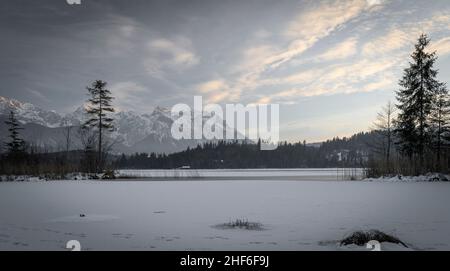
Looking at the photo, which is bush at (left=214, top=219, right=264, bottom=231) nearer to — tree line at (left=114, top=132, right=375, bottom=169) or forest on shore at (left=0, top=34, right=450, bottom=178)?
forest on shore at (left=0, top=34, right=450, bottom=178)

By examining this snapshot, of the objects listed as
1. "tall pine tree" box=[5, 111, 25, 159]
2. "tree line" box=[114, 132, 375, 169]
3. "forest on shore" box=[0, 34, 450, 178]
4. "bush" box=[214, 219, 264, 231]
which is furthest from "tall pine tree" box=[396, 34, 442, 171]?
"tree line" box=[114, 132, 375, 169]

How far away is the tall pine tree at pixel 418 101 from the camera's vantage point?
→ 114ft

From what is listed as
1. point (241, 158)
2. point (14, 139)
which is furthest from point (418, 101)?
point (241, 158)

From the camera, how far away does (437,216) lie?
387 inches

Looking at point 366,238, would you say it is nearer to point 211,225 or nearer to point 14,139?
point 211,225

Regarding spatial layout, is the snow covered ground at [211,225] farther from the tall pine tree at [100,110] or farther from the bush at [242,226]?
the tall pine tree at [100,110]

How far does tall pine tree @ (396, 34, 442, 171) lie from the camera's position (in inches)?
1367

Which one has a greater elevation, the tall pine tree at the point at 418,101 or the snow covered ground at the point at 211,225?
the tall pine tree at the point at 418,101

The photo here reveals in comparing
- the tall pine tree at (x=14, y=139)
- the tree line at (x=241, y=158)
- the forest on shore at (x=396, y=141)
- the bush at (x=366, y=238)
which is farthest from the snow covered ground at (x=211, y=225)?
the tree line at (x=241, y=158)

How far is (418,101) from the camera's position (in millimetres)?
34938

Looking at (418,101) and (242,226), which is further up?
(418,101)
